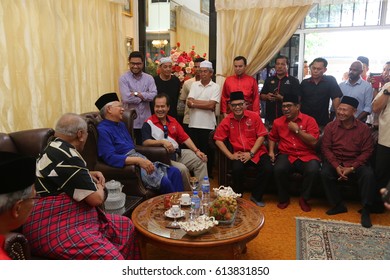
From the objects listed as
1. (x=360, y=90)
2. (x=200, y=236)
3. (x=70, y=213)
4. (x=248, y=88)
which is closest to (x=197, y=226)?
(x=200, y=236)

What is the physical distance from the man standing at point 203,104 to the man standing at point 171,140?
20.5 inches

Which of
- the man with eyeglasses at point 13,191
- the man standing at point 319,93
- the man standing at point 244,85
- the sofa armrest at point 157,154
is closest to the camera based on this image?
the man with eyeglasses at point 13,191

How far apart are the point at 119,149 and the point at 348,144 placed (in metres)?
2.24

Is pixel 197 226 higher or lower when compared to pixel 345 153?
lower

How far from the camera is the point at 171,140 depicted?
11.5ft

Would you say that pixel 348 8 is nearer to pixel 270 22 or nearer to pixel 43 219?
pixel 270 22

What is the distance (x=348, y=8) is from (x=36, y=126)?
14.7 feet

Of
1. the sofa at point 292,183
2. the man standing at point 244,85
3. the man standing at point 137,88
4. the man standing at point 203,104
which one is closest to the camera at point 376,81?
the sofa at point 292,183

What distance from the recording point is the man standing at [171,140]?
334 cm

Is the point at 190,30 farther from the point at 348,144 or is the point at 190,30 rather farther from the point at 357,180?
the point at 357,180

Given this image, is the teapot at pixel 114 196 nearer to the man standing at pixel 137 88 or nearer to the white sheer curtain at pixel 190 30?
the man standing at pixel 137 88

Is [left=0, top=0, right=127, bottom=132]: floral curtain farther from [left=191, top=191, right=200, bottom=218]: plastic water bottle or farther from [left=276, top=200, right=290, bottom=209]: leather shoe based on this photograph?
[left=276, top=200, right=290, bottom=209]: leather shoe

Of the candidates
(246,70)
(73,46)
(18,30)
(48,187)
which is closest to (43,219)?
(48,187)


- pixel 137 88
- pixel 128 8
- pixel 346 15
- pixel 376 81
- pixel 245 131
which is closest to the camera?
pixel 245 131
